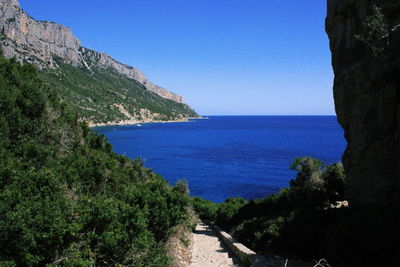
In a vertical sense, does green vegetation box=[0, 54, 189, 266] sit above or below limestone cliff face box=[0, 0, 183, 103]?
below

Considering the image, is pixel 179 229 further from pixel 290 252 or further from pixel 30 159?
pixel 30 159

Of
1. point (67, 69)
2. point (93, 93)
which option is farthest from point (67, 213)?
point (67, 69)

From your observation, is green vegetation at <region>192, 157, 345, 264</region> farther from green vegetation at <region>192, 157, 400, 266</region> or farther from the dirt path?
the dirt path

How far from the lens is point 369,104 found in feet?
46.0

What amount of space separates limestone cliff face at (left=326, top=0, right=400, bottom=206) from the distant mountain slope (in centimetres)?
9995

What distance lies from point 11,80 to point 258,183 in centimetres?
3797

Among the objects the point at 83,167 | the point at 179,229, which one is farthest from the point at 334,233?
the point at 83,167

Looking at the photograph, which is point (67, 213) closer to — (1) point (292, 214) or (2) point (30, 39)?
(1) point (292, 214)

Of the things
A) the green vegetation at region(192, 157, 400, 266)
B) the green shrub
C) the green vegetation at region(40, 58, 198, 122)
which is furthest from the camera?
the green vegetation at region(40, 58, 198, 122)

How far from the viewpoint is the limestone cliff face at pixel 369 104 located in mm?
13008

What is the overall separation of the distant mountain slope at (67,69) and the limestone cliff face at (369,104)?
100.0 meters

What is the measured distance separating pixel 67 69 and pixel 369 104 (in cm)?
15693

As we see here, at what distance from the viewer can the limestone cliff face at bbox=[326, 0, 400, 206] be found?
13.0 meters

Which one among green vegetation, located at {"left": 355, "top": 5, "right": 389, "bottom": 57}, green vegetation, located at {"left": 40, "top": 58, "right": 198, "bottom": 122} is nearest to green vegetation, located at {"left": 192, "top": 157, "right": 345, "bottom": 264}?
green vegetation, located at {"left": 355, "top": 5, "right": 389, "bottom": 57}
